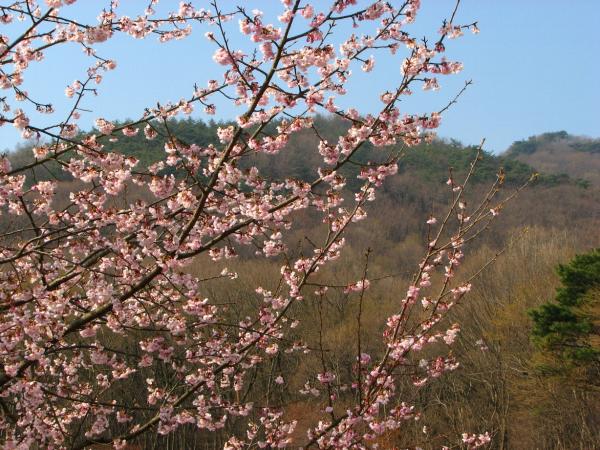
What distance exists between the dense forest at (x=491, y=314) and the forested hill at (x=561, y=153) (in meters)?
38.1

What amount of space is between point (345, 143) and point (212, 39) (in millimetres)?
951

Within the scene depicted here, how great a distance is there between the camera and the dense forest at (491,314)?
674 inches

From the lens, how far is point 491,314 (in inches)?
996

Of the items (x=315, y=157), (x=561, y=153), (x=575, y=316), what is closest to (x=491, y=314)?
(x=575, y=316)

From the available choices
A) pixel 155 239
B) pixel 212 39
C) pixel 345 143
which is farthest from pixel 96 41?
pixel 345 143

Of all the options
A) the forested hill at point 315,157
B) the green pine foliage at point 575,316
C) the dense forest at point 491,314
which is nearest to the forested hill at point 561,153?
the forested hill at point 315,157

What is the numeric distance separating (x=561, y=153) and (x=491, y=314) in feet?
298

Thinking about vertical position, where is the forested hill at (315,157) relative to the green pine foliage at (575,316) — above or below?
above

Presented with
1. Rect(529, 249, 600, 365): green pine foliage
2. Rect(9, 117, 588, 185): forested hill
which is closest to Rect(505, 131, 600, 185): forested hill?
Rect(9, 117, 588, 185): forested hill

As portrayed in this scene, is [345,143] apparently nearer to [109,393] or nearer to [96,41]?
[96,41]

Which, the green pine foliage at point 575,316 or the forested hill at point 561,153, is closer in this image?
the green pine foliage at point 575,316

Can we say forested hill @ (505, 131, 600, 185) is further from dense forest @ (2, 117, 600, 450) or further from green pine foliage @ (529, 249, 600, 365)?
green pine foliage @ (529, 249, 600, 365)

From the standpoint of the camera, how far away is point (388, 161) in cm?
387

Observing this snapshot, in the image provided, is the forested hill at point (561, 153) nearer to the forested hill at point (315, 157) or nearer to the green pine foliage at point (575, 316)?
the forested hill at point (315, 157)
